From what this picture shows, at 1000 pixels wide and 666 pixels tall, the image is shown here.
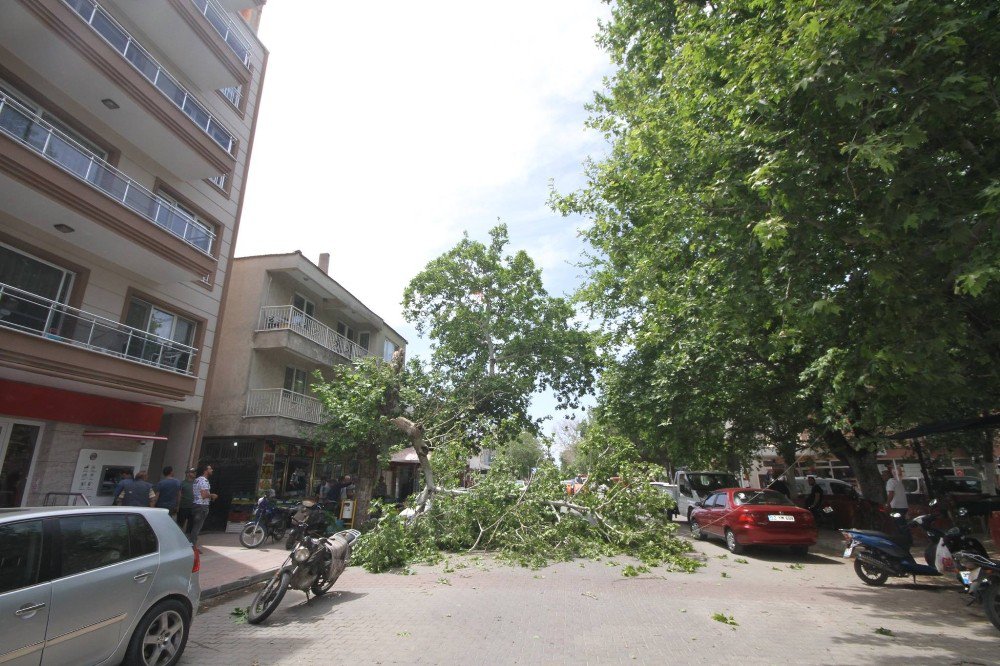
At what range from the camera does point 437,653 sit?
17.5 ft

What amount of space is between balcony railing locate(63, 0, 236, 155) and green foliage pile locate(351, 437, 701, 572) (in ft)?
41.3

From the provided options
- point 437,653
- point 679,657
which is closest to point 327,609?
point 437,653

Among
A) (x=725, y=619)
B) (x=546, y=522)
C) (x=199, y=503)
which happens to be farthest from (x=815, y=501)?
(x=199, y=503)

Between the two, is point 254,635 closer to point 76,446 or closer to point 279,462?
point 76,446

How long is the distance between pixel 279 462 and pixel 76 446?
7462mm

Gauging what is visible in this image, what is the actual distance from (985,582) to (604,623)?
194 inches

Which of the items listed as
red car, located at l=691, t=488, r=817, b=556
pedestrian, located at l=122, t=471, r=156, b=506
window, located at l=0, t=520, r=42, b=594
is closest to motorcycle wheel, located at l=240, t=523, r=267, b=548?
pedestrian, located at l=122, t=471, r=156, b=506

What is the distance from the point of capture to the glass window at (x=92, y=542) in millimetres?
4301

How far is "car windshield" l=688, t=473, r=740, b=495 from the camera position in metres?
19.4

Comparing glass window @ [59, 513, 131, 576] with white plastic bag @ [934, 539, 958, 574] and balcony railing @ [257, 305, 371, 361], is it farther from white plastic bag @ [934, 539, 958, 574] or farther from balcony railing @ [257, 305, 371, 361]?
balcony railing @ [257, 305, 371, 361]

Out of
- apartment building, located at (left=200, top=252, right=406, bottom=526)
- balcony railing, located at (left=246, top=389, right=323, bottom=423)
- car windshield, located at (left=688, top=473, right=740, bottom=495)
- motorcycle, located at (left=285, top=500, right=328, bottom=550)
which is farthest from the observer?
car windshield, located at (left=688, top=473, right=740, bottom=495)

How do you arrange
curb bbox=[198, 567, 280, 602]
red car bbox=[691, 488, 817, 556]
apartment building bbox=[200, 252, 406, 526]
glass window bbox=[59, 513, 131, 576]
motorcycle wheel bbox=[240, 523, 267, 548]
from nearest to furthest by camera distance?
glass window bbox=[59, 513, 131, 576] → curb bbox=[198, 567, 280, 602] → red car bbox=[691, 488, 817, 556] → motorcycle wheel bbox=[240, 523, 267, 548] → apartment building bbox=[200, 252, 406, 526]

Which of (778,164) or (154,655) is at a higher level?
(778,164)

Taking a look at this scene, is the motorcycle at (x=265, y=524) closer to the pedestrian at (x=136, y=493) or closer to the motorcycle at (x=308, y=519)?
the pedestrian at (x=136, y=493)
